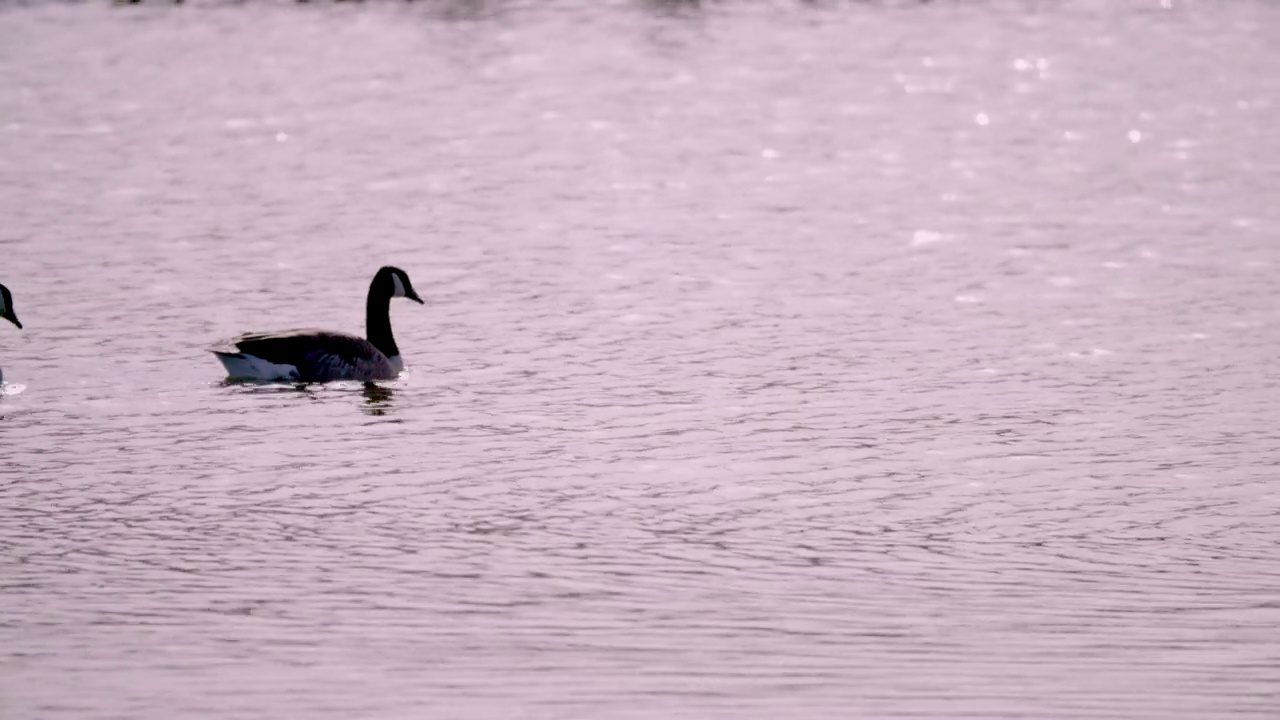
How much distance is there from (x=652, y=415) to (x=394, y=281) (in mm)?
4325

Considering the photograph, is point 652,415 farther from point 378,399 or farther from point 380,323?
point 380,323

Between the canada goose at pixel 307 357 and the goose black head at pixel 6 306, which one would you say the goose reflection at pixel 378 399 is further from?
the goose black head at pixel 6 306

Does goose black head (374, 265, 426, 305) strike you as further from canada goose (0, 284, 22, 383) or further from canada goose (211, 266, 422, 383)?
canada goose (0, 284, 22, 383)

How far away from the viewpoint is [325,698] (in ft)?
35.1

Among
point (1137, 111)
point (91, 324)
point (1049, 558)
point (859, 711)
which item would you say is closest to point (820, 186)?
point (1137, 111)

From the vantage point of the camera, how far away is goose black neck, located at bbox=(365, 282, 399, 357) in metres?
21.0

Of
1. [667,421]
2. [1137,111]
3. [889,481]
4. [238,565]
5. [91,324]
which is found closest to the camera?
[238,565]

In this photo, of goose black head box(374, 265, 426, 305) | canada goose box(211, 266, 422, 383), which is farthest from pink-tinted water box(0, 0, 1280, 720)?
goose black head box(374, 265, 426, 305)

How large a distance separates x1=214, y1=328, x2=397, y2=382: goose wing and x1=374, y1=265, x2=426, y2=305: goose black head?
4.33 feet

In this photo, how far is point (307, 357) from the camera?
2000cm

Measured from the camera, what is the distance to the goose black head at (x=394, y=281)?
2161 cm

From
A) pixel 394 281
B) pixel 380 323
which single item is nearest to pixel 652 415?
pixel 380 323

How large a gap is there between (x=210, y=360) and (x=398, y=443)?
3862 millimetres

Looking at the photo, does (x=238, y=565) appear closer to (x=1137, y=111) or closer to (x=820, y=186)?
(x=820, y=186)
